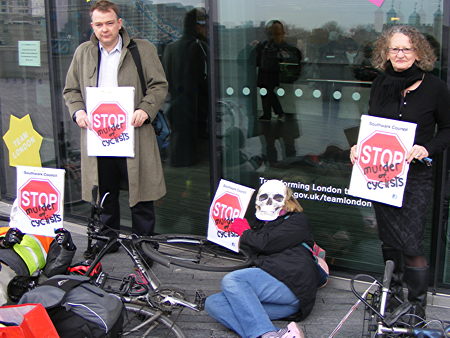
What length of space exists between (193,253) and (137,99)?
4.08ft

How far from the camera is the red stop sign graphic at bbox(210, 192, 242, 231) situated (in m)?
4.85

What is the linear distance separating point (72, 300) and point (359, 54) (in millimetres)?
2634

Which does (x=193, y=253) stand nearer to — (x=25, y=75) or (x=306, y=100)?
(x=306, y=100)

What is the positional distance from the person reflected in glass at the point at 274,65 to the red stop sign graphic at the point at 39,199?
1780mm

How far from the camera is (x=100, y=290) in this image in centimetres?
358

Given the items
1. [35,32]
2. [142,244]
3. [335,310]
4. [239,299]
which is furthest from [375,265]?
[35,32]

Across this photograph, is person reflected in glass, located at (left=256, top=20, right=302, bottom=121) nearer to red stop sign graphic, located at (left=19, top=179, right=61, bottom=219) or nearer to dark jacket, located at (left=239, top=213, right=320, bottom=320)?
dark jacket, located at (left=239, top=213, right=320, bottom=320)

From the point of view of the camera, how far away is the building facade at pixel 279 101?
443 cm

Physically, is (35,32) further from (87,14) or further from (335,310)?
(335,310)

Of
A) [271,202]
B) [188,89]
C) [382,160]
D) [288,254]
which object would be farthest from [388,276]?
[188,89]

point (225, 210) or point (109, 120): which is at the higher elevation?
point (109, 120)

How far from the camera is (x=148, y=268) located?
13.3 ft

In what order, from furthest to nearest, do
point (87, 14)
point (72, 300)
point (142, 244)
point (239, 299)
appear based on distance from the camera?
point (87, 14), point (142, 244), point (239, 299), point (72, 300)

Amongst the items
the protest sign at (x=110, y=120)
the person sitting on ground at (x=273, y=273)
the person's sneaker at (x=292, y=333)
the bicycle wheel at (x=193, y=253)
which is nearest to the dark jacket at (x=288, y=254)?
the person sitting on ground at (x=273, y=273)
